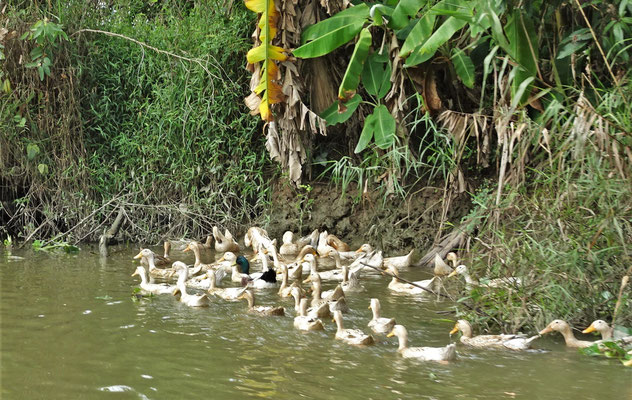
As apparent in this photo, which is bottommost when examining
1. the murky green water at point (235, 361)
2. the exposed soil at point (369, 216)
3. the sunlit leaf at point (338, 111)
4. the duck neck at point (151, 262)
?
the murky green water at point (235, 361)

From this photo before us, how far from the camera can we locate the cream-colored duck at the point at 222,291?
8938 mm

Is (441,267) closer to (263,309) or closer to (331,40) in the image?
(263,309)

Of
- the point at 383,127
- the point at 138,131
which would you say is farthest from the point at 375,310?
the point at 138,131

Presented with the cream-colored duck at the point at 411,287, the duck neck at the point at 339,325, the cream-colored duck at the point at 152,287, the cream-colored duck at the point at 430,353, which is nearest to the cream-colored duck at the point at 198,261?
the cream-colored duck at the point at 152,287

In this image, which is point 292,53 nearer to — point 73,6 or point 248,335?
point 73,6

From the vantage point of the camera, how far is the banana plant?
1177cm

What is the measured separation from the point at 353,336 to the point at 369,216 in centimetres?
557

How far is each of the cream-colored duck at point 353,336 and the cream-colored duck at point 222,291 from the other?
2.00 m

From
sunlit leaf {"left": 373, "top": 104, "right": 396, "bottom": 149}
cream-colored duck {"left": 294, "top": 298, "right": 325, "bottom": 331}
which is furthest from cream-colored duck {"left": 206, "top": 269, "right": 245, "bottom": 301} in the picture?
sunlit leaf {"left": 373, "top": 104, "right": 396, "bottom": 149}

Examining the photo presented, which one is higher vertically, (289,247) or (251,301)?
(289,247)

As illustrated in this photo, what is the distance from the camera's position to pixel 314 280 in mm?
9219

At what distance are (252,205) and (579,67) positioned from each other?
567 centimetres

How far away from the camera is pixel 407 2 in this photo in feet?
35.3

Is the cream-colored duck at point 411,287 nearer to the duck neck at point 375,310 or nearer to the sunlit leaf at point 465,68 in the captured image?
the duck neck at point 375,310
